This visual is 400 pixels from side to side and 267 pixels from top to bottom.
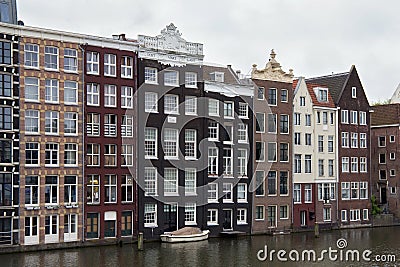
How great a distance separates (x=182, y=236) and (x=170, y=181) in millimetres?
4773

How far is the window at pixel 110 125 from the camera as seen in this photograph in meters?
53.3

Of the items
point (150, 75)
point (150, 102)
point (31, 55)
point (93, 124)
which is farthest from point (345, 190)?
point (31, 55)

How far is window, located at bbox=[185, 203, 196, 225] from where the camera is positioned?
2272 inches

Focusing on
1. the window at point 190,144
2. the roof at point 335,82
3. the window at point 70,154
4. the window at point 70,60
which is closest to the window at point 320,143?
the roof at point 335,82

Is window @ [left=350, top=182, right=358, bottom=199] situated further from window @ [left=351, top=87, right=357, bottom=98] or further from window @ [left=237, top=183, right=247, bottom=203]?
window @ [left=237, top=183, right=247, bottom=203]

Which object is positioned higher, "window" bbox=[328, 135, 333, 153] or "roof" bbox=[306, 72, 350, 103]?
"roof" bbox=[306, 72, 350, 103]

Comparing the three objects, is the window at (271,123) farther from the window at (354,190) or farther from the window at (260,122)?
the window at (354,190)

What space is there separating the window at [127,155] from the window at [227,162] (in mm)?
9392

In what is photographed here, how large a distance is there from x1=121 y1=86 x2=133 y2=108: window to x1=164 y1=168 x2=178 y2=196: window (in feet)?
19.5

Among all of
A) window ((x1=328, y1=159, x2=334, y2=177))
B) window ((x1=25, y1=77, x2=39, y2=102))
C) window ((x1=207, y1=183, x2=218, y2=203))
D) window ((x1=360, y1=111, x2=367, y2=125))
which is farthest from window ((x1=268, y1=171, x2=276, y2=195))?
window ((x1=25, y1=77, x2=39, y2=102))

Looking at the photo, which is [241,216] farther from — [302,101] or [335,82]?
[335,82]

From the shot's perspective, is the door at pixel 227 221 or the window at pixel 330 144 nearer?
the door at pixel 227 221

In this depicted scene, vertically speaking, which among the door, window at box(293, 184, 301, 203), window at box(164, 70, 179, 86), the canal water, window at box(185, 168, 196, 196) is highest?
window at box(164, 70, 179, 86)

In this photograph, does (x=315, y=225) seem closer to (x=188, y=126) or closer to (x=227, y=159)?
(x=227, y=159)
